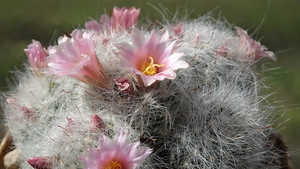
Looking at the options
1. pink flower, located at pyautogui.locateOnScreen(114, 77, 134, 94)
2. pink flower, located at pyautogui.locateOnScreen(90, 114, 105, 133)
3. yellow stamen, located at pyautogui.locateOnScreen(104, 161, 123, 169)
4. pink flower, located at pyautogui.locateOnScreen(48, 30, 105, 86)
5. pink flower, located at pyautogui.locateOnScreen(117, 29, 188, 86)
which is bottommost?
yellow stamen, located at pyautogui.locateOnScreen(104, 161, 123, 169)

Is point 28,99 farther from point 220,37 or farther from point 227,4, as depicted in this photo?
point 227,4

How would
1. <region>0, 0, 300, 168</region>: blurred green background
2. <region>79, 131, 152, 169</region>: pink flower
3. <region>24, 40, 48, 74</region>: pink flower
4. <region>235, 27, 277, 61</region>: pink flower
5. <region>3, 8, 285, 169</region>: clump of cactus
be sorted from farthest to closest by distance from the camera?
<region>0, 0, 300, 168</region>: blurred green background, <region>235, 27, 277, 61</region>: pink flower, <region>24, 40, 48, 74</region>: pink flower, <region>3, 8, 285, 169</region>: clump of cactus, <region>79, 131, 152, 169</region>: pink flower

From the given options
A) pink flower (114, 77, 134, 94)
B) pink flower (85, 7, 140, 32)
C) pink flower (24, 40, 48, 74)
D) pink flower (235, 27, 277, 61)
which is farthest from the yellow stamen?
pink flower (235, 27, 277, 61)

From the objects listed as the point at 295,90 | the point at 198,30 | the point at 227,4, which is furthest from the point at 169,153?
the point at 227,4

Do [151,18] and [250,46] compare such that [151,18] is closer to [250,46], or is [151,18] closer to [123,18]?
[123,18]

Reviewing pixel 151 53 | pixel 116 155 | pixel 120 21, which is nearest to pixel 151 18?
pixel 120 21

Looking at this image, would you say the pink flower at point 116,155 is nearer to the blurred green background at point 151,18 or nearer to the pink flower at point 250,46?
the pink flower at point 250,46

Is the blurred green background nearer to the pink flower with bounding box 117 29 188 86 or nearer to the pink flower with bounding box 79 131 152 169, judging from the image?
the pink flower with bounding box 117 29 188 86
